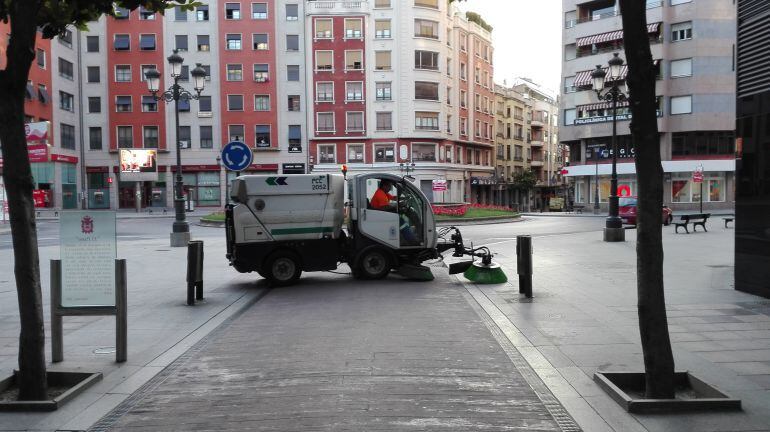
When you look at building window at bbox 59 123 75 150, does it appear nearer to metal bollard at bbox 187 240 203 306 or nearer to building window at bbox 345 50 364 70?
building window at bbox 345 50 364 70

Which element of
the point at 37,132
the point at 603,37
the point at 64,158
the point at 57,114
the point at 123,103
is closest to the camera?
the point at 37,132

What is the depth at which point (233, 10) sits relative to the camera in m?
61.8

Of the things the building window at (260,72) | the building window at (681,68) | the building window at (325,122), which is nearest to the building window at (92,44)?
the building window at (260,72)

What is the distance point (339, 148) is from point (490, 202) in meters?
22.5

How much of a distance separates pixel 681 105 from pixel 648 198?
53.6m

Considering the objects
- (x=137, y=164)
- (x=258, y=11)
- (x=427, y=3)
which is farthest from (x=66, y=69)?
(x=427, y=3)

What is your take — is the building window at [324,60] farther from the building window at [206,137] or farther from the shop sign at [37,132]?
the shop sign at [37,132]

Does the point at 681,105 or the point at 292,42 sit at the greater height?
→ the point at 292,42

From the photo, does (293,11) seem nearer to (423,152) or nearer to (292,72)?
(292,72)

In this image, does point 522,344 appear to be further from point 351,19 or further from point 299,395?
point 351,19

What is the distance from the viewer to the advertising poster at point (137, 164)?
58.2m

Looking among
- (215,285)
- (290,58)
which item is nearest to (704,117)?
(290,58)

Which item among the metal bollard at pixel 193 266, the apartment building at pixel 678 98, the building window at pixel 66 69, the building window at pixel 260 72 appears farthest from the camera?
the building window at pixel 260 72

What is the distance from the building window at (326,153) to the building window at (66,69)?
23.6 m
